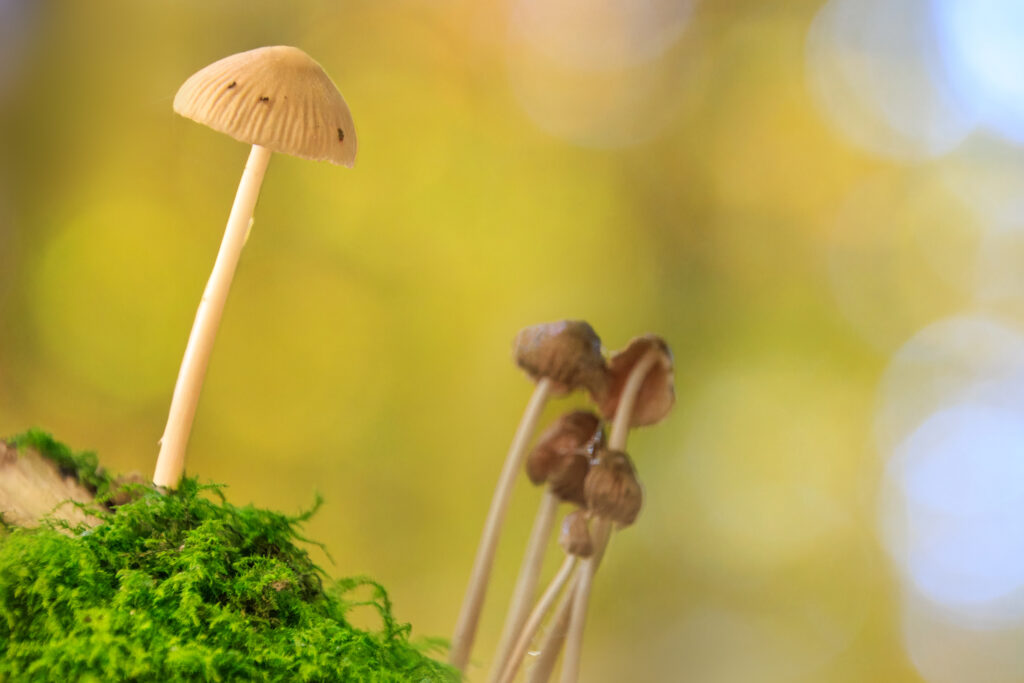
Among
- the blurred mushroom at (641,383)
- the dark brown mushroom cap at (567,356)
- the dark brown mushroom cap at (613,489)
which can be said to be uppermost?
the blurred mushroom at (641,383)

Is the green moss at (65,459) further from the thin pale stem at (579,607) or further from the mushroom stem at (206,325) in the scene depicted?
the thin pale stem at (579,607)

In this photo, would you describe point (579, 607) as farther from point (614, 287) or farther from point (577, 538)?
point (614, 287)

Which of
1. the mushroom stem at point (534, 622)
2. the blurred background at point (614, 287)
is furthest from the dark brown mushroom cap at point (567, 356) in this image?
the blurred background at point (614, 287)

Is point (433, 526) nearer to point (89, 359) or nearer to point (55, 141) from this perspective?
point (89, 359)

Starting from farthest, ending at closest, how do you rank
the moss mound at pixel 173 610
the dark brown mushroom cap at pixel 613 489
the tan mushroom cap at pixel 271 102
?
1. the dark brown mushroom cap at pixel 613 489
2. the tan mushroom cap at pixel 271 102
3. the moss mound at pixel 173 610

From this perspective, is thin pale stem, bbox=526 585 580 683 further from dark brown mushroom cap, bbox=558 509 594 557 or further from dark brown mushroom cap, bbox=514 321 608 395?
dark brown mushroom cap, bbox=514 321 608 395

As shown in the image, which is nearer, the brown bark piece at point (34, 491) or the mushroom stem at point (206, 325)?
the brown bark piece at point (34, 491)

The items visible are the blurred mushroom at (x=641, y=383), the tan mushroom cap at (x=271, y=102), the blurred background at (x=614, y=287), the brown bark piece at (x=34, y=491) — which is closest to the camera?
the brown bark piece at (x=34, y=491)
